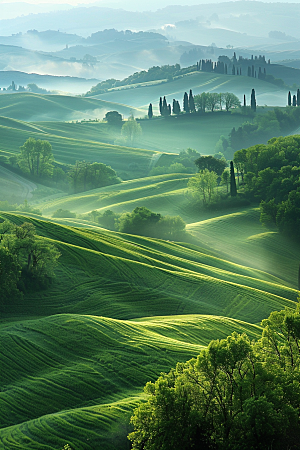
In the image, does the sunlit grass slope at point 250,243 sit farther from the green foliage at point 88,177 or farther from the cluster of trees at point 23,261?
the green foliage at point 88,177

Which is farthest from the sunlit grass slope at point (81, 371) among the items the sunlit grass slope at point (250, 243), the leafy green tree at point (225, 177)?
the leafy green tree at point (225, 177)

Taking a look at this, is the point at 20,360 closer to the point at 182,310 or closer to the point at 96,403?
the point at 96,403

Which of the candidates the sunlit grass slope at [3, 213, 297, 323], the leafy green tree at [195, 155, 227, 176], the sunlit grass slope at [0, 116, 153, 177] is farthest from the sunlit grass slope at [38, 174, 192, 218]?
the sunlit grass slope at [3, 213, 297, 323]

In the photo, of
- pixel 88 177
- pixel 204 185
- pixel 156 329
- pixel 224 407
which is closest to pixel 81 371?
pixel 156 329

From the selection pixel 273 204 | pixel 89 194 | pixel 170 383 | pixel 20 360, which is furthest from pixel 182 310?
pixel 89 194

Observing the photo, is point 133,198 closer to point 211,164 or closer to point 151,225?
point 211,164

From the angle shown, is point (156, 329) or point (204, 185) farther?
point (204, 185)
